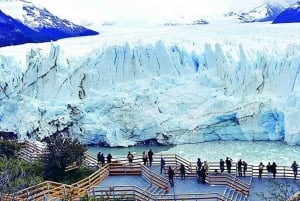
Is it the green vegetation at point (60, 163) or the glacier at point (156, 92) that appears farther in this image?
the glacier at point (156, 92)

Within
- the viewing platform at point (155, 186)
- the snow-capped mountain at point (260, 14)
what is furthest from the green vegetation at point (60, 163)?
A: the snow-capped mountain at point (260, 14)

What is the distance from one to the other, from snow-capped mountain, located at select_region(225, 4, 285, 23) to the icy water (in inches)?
1397

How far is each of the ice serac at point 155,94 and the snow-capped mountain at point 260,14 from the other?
107ft

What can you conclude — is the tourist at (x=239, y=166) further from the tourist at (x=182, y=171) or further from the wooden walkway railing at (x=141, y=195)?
the wooden walkway railing at (x=141, y=195)

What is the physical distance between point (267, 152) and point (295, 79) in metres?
4.34

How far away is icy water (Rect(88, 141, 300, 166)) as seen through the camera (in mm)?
21844

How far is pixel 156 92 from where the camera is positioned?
25797mm

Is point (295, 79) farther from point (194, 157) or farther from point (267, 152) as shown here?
point (194, 157)

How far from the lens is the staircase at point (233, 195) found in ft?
50.5

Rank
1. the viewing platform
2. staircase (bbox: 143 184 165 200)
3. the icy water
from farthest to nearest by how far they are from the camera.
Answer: the icy water
staircase (bbox: 143 184 165 200)
the viewing platform

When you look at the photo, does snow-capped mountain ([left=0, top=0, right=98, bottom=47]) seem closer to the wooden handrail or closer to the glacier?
the glacier

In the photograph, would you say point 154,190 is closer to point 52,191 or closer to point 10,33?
point 52,191

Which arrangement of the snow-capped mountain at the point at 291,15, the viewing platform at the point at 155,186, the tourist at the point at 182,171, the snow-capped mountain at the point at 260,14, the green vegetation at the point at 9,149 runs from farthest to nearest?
the snow-capped mountain at the point at 260,14, the snow-capped mountain at the point at 291,15, the green vegetation at the point at 9,149, the tourist at the point at 182,171, the viewing platform at the point at 155,186

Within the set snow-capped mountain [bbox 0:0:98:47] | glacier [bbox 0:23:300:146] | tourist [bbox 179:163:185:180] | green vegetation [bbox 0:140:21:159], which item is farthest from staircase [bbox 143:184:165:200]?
snow-capped mountain [bbox 0:0:98:47]
